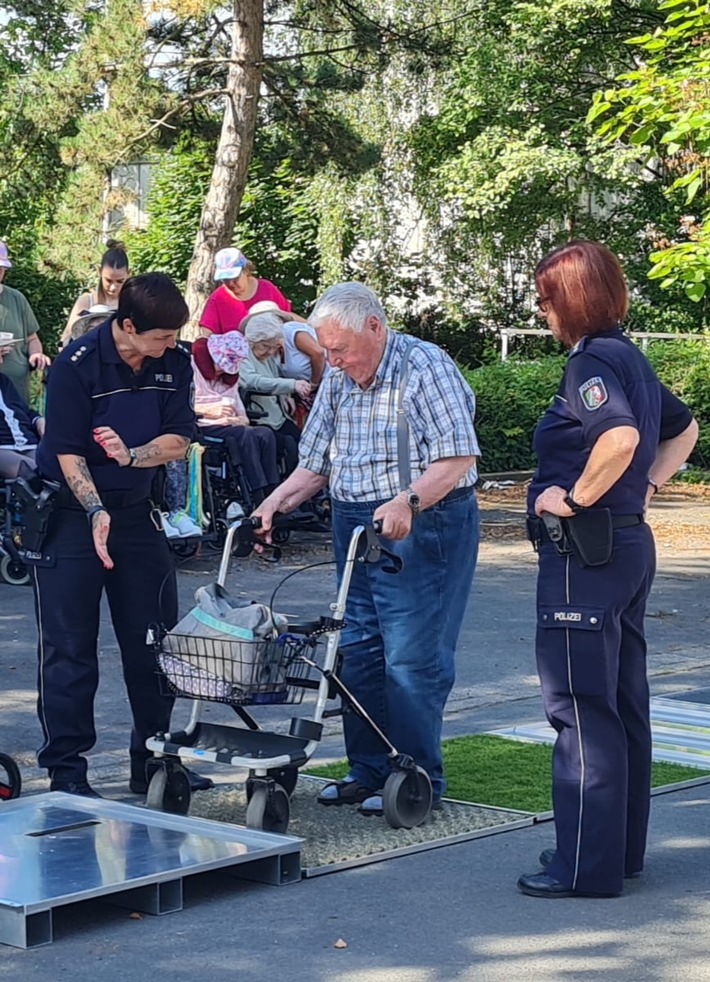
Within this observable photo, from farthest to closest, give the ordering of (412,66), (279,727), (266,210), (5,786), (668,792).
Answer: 1. (266,210)
2. (412,66)
3. (279,727)
4. (668,792)
5. (5,786)

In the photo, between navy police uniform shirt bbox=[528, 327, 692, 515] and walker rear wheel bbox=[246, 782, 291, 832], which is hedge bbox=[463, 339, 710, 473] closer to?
walker rear wheel bbox=[246, 782, 291, 832]

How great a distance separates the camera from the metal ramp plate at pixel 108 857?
481 cm

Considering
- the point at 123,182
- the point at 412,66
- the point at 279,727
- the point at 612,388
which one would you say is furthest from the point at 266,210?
the point at 612,388

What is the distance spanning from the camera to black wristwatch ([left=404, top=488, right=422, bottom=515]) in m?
5.82

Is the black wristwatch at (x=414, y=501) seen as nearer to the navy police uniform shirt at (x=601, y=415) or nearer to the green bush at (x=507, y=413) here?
the navy police uniform shirt at (x=601, y=415)

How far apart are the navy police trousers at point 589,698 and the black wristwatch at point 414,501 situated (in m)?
0.63

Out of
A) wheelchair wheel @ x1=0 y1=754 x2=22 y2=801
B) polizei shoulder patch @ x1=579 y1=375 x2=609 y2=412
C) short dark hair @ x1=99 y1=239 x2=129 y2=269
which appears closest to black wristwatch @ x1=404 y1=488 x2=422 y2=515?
polizei shoulder patch @ x1=579 y1=375 x2=609 y2=412

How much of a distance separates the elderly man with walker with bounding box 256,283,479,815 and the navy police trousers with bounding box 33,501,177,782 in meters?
0.56

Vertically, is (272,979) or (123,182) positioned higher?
(123,182)

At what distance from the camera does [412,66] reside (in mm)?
23906

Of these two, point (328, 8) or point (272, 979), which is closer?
point (272, 979)

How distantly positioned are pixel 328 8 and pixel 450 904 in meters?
18.2

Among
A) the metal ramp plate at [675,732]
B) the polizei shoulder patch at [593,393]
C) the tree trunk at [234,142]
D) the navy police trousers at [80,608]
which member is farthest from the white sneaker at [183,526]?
the tree trunk at [234,142]

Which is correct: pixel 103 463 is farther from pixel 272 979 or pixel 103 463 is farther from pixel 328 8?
pixel 328 8
